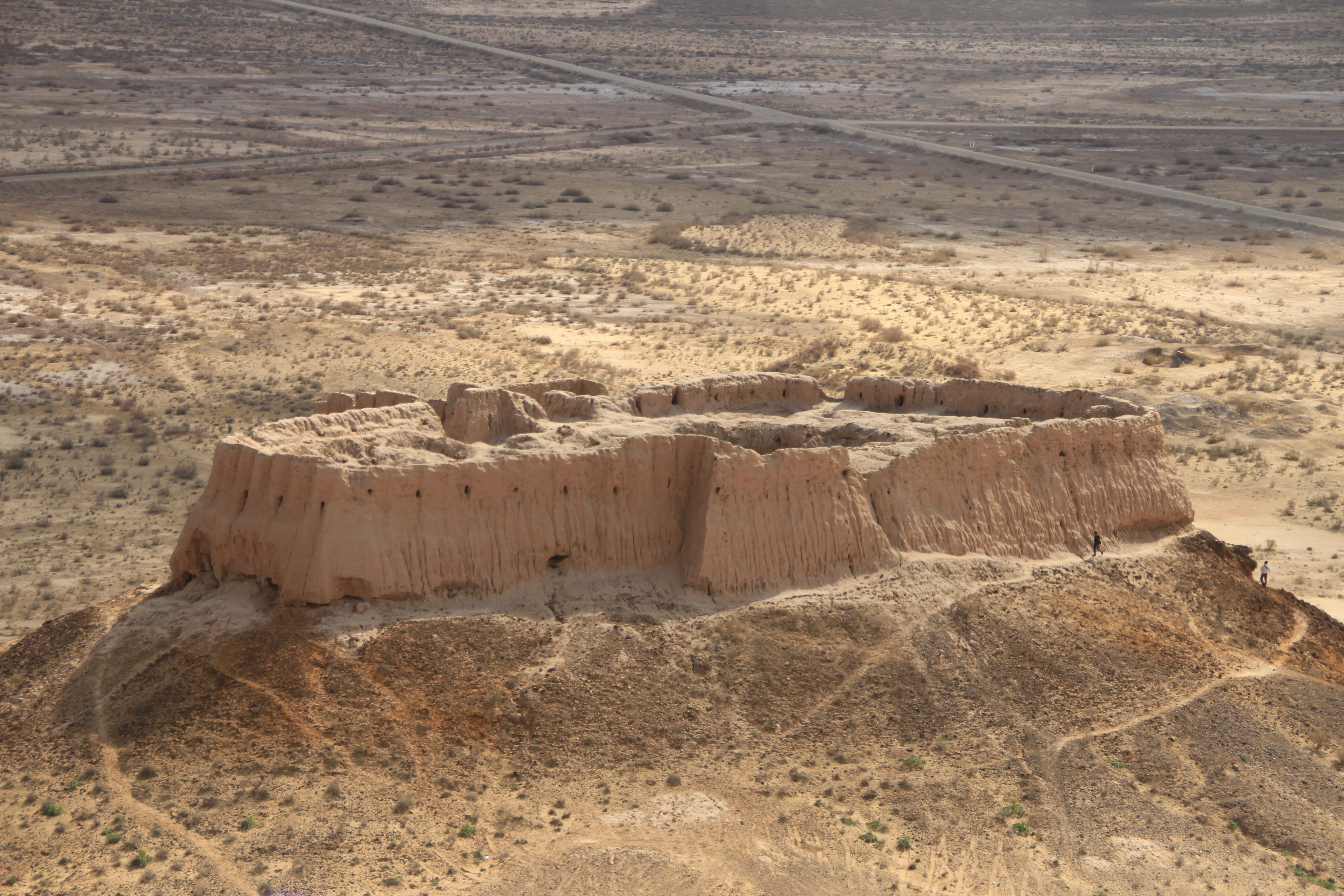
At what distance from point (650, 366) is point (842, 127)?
54803 millimetres

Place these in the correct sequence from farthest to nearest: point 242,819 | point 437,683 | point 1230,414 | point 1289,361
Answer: point 1289,361 < point 1230,414 < point 437,683 < point 242,819

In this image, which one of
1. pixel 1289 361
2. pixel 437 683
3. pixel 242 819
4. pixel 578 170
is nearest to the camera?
pixel 242 819

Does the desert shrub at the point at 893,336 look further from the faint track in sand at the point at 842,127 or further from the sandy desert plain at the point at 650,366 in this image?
the faint track in sand at the point at 842,127

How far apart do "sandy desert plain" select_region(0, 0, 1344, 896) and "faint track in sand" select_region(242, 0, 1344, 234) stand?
82 cm

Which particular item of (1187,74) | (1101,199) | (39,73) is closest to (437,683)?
(1101,199)

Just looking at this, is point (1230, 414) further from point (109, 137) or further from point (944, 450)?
point (109, 137)

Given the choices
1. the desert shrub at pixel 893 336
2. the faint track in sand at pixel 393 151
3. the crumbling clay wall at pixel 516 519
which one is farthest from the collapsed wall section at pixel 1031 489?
the faint track in sand at pixel 393 151

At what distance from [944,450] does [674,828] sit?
6.33 m

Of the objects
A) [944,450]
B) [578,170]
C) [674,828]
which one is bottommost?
[578,170]

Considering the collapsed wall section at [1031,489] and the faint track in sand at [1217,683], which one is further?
the collapsed wall section at [1031,489]

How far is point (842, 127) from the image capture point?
8500 cm

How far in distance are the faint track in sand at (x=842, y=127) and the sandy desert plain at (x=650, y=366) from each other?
0.82 m

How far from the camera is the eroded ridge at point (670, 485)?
14.6 metres

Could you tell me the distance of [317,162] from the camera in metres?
65.5
